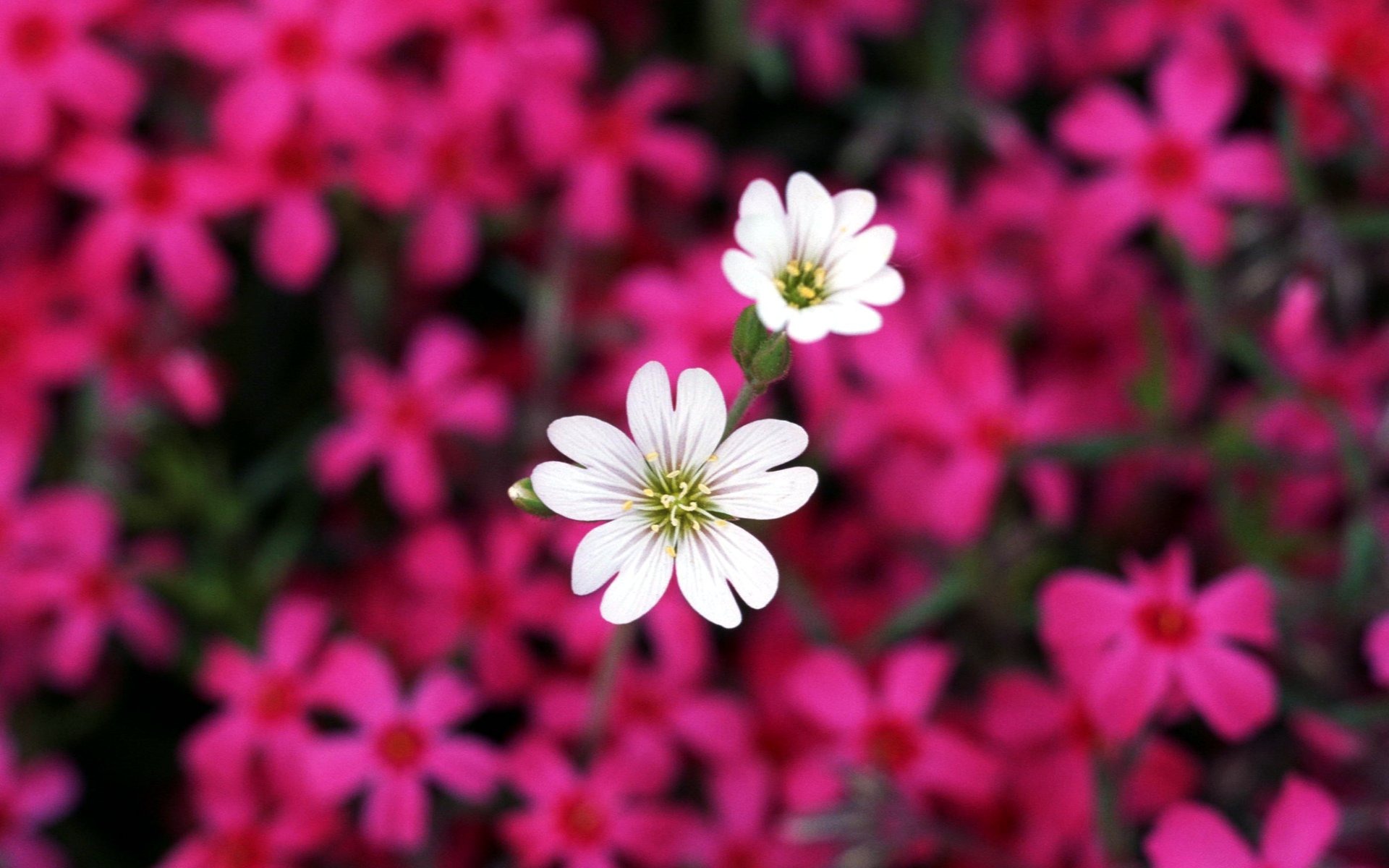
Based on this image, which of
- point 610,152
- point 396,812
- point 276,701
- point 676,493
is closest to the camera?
point 676,493

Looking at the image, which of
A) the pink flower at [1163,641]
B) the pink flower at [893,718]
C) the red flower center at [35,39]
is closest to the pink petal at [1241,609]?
the pink flower at [1163,641]

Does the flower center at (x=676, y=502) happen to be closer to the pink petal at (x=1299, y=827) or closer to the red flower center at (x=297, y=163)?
the pink petal at (x=1299, y=827)

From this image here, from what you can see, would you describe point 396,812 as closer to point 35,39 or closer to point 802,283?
point 802,283

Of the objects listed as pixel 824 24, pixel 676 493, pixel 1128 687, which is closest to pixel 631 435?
pixel 676 493

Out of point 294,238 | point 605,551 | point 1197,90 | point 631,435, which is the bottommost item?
point 605,551

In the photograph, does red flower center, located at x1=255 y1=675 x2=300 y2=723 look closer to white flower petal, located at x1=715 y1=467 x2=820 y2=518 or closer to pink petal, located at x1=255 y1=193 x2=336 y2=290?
pink petal, located at x1=255 y1=193 x2=336 y2=290
